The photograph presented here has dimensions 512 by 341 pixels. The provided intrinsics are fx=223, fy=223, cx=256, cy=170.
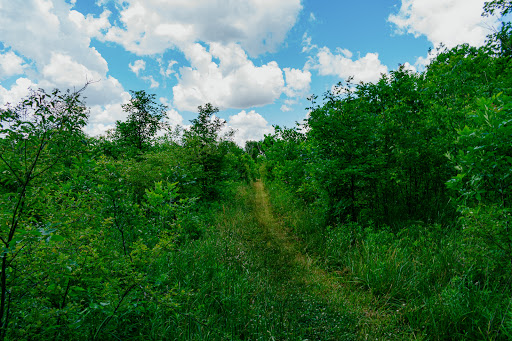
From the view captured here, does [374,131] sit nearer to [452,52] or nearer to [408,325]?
[408,325]

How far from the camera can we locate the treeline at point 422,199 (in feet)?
10.6

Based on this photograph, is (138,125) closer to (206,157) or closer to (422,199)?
(206,157)

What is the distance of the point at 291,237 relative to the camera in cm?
728

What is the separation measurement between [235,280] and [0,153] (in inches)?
150

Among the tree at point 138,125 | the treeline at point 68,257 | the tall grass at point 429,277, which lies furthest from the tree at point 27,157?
the tree at point 138,125

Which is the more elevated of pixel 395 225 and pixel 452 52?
pixel 452 52

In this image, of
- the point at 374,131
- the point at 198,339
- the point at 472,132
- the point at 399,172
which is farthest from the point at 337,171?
the point at 198,339

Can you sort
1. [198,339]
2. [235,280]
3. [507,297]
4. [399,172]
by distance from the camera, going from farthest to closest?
[399,172], [235,280], [507,297], [198,339]

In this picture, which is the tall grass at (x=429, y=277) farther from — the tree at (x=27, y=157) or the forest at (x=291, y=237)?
the tree at (x=27, y=157)

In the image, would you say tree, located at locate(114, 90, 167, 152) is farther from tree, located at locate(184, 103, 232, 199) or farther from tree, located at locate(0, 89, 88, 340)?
tree, located at locate(0, 89, 88, 340)

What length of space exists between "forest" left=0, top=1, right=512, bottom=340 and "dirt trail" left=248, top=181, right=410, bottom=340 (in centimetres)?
3

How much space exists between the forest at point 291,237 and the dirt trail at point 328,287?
0.03 m

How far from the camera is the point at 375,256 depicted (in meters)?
4.72

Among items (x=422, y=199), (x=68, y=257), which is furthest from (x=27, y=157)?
(x=422, y=199)
